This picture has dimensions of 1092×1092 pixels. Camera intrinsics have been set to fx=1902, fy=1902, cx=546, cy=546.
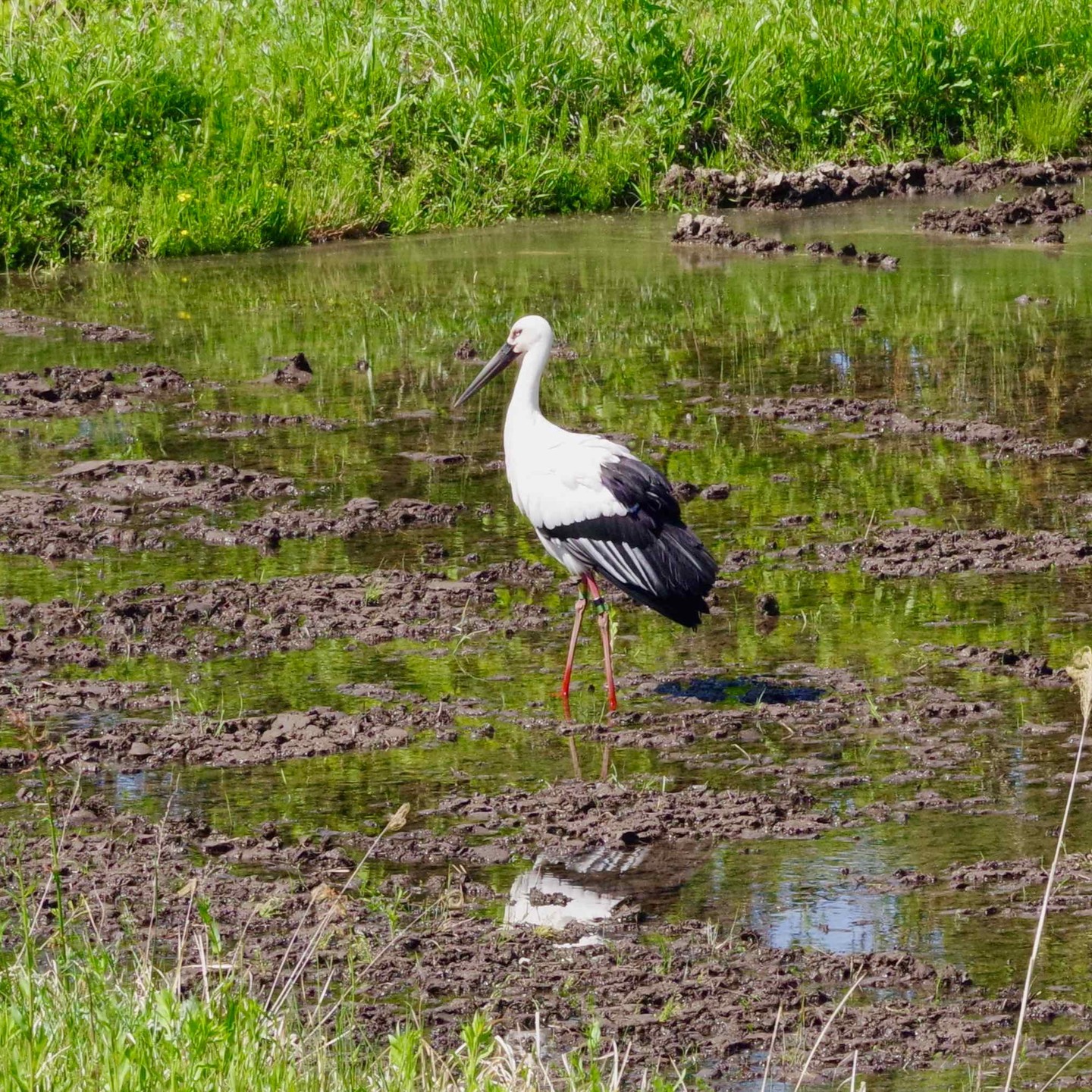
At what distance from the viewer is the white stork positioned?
6.97 m

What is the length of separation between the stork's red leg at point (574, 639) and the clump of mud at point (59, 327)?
637cm

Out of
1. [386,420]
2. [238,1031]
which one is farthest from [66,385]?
[238,1031]

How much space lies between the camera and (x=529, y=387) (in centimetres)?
774

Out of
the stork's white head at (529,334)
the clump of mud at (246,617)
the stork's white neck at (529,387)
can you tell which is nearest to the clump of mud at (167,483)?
the clump of mud at (246,617)

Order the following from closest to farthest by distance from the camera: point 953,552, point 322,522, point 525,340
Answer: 1. point 953,552
2. point 525,340
3. point 322,522

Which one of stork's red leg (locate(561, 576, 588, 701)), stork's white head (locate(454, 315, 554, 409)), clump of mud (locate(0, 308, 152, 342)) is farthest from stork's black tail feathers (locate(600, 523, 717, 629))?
clump of mud (locate(0, 308, 152, 342))

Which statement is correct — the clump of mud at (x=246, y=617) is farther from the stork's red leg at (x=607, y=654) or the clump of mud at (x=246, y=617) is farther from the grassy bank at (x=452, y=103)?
the grassy bank at (x=452, y=103)

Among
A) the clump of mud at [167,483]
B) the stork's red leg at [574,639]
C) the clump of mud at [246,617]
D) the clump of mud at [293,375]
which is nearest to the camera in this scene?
the stork's red leg at [574,639]

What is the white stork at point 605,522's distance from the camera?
6.97 meters

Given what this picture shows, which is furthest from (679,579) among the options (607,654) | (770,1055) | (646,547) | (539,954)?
(770,1055)

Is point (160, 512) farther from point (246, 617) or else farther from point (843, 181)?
point (843, 181)

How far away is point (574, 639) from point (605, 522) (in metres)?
0.46

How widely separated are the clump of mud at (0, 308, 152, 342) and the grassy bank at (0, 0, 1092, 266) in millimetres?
1932

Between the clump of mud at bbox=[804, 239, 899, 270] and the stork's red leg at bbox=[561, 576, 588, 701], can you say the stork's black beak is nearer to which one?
the stork's red leg at bbox=[561, 576, 588, 701]
